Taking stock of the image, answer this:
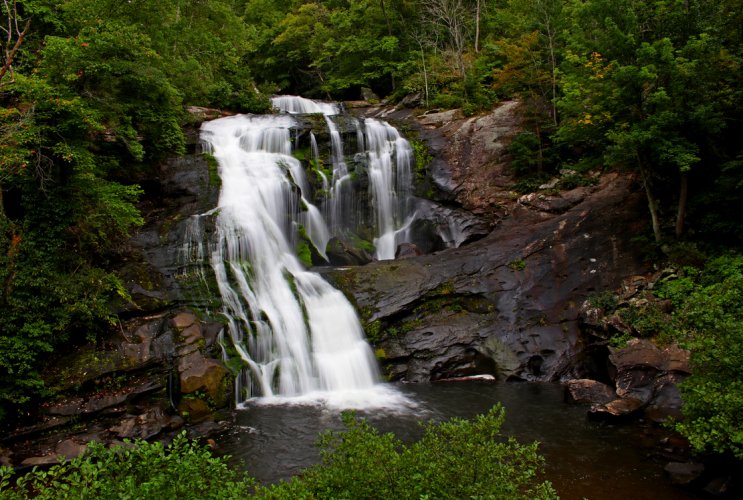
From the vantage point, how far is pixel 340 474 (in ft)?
15.1

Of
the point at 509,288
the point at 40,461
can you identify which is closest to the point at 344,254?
the point at 509,288

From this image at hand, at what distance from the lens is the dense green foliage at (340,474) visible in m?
3.89

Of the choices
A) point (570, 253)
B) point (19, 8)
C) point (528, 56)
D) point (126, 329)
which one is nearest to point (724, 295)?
point (570, 253)

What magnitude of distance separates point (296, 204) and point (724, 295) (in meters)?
14.2

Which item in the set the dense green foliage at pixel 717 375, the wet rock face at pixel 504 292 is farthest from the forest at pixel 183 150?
the wet rock face at pixel 504 292

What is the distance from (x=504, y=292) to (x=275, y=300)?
7416 millimetres

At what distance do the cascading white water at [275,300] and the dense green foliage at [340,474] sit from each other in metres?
7.50

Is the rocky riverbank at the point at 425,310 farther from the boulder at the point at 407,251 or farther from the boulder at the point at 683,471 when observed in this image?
the boulder at the point at 683,471

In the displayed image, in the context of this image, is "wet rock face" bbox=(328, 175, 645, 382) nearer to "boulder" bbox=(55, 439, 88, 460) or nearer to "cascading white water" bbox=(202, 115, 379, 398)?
"cascading white water" bbox=(202, 115, 379, 398)

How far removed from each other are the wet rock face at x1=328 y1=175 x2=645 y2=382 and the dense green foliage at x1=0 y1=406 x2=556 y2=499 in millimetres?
8521

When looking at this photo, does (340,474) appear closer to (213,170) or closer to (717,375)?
(717,375)

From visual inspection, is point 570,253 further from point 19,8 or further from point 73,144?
point 19,8

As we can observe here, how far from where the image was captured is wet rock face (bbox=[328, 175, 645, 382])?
13383mm

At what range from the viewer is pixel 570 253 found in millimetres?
15383
